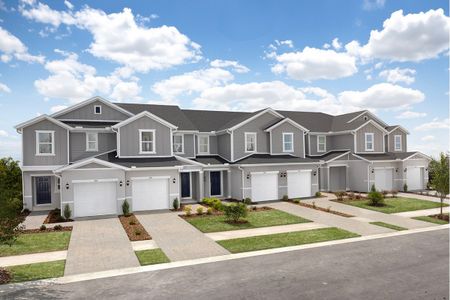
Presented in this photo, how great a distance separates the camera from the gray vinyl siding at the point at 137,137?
2384 cm

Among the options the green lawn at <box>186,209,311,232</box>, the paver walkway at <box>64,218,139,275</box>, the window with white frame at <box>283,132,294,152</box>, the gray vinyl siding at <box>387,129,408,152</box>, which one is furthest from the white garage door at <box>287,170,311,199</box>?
the paver walkway at <box>64,218,139,275</box>

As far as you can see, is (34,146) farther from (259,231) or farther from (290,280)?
(290,280)

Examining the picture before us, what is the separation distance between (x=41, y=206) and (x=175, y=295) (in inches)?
753

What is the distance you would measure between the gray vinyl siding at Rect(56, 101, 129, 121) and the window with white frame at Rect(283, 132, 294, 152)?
552 inches

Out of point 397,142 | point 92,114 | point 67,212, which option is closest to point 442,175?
point 397,142

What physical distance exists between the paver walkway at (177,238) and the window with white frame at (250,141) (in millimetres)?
10210

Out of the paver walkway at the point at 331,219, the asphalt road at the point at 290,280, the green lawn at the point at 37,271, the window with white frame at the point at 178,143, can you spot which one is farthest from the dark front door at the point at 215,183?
the green lawn at the point at 37,271

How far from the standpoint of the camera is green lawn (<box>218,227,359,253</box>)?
46.3ft

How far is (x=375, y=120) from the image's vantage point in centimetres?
3653

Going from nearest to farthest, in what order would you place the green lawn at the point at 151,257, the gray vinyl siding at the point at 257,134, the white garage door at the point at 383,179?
the green lawn at the point at 151,257, the gray vinyl siding at the point at 257,134, the white garage door at the point at 383,179

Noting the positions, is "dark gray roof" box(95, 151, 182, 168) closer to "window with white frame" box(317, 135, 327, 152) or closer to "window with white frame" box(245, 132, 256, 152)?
"window with white frame" box(245, 132, 256, 152)

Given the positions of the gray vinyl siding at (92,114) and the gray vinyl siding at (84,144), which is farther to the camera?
the gray vinyl siding at (92,114)

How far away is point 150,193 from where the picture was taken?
22984 millimetres

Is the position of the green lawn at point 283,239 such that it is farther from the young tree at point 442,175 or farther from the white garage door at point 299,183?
the white garage door at point 299,183
